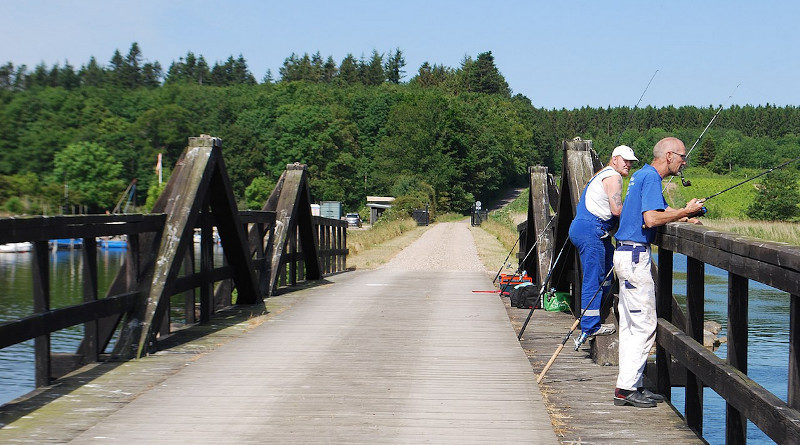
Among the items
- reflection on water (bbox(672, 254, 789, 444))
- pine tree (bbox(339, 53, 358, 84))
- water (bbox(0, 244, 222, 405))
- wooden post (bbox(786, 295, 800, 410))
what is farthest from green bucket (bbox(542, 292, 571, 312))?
pine tree (bbox(339, 53, 358, 84))

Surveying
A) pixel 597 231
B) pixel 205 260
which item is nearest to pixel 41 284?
pixel 205 260

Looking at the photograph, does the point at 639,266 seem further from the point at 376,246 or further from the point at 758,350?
the point at 376,246

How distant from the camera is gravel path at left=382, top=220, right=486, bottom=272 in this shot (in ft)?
85.4

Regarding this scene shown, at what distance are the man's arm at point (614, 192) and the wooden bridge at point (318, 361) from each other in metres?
0.83

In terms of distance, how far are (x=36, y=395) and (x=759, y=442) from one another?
9225 mm

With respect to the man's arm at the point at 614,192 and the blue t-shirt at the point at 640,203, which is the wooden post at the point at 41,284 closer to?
the blue t-shirt at the point at 640,203

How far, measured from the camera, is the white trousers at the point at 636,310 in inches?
217

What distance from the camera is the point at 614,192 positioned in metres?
6.71

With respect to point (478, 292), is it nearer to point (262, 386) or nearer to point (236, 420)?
point (262, 386)

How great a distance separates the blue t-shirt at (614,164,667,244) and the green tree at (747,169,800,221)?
63564mm

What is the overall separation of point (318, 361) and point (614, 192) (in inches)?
106

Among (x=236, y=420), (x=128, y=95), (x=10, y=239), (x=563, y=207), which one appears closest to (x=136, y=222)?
(x=10, y=239)

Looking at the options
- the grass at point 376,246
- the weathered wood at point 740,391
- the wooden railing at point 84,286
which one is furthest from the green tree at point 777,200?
the weathered wood at point 740,391

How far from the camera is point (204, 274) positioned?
9.05 meters
